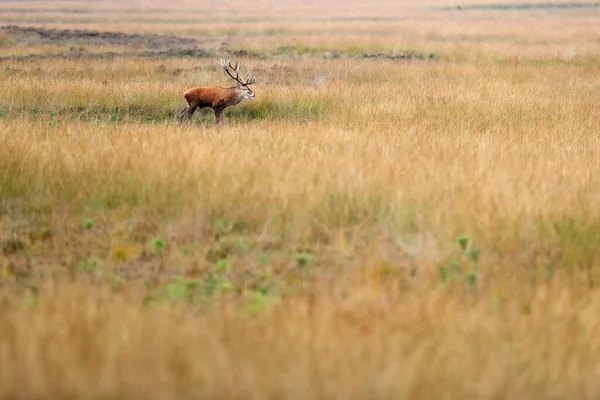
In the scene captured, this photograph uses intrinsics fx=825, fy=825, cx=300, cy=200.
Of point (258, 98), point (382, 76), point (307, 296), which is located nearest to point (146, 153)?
point (307, 296)

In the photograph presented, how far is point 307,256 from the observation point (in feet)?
21.8

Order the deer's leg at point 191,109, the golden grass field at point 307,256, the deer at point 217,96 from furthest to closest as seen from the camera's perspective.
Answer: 1. the deer's leg at point 191,109
2. the deer at point 217,96
3. the golden grass field at point 307,256

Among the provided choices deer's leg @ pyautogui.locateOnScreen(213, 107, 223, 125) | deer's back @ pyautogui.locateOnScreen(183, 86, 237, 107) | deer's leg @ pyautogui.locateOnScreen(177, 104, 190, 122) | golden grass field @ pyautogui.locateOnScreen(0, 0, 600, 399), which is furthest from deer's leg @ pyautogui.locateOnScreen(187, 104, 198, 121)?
golden grass field @ pyautogui.locateOnScreen(0, 0, 600, 399)

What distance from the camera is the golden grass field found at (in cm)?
439

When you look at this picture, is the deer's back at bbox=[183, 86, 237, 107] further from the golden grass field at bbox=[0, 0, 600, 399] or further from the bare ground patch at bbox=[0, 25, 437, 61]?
the bare ground patch at bbox=[0, 25, 437, 61]

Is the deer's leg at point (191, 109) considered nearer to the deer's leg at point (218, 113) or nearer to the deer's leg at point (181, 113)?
the deer's leg at point (181, 113)

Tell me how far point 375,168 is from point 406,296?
10.8ft

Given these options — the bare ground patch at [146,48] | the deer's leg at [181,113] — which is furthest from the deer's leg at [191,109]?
the bare ground patch at [146,48]

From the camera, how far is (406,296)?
575 centimetres

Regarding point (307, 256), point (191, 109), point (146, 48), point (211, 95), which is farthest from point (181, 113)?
point (146, 48)

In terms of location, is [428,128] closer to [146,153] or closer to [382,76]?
[146,153]

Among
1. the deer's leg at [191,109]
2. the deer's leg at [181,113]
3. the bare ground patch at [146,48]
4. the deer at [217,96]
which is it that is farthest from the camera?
the bare ground patch at [146,48]

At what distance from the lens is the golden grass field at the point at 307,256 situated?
439cm

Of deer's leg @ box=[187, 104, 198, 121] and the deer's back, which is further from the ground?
the deer's back
